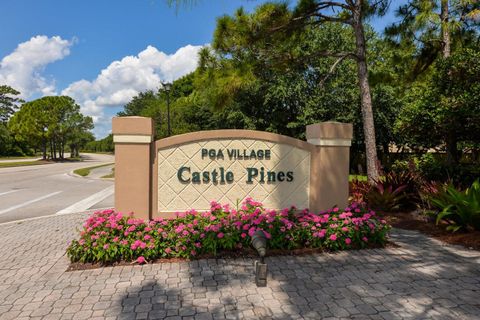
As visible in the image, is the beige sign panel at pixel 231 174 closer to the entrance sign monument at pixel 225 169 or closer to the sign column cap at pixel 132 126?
the entrance sign monument at pixel 225 169

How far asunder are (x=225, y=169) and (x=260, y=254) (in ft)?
8.51

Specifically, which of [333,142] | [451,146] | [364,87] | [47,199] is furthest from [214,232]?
[47,199]

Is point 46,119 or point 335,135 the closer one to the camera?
point 335,135

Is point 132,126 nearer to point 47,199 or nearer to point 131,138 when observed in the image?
point 131,138

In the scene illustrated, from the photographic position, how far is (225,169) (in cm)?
598

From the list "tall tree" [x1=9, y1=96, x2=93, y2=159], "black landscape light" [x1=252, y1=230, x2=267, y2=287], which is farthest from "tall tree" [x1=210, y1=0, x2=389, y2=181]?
"tall tree" [x1=9, y1=96, x2=93, y2=159]

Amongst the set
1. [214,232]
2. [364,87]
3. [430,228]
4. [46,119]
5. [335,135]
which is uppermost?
[46,119]

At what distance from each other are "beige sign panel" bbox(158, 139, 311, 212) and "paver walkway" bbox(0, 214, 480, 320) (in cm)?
149

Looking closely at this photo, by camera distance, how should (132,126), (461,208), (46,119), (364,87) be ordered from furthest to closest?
(46,119) → (364,87) → (461,208) → (132,126)

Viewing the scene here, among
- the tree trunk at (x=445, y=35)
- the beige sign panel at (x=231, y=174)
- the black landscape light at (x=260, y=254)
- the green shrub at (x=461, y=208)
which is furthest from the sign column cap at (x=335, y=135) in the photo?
the tree trunk at (x=445, y=35)

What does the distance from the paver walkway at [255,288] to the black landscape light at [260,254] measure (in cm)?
12

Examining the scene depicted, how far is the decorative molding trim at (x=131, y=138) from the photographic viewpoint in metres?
5.40

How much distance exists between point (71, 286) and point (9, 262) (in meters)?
1.78

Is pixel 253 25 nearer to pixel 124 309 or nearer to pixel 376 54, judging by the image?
pixel 124 309
